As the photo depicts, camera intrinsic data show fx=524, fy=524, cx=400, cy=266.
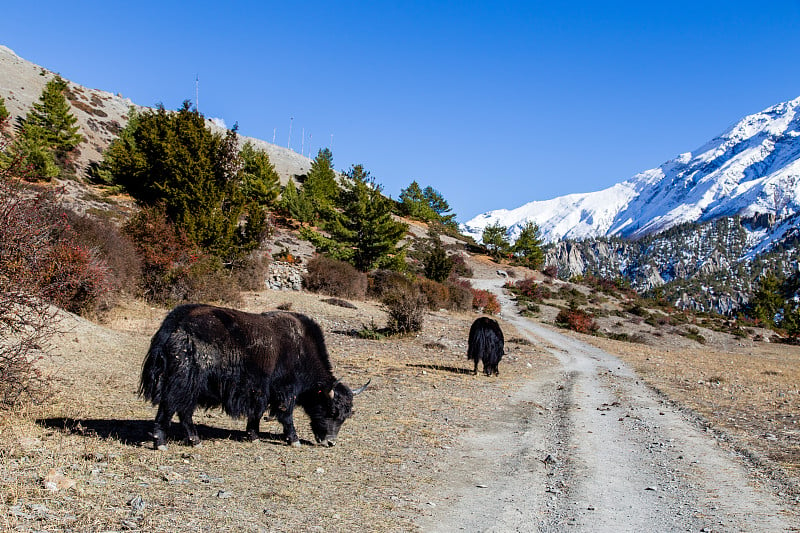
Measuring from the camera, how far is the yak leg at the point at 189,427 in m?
6.82

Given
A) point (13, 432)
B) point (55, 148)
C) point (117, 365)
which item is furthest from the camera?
point (55, 148)

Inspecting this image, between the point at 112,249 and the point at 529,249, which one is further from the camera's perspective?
the point at 529,249

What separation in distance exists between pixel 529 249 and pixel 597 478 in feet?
249

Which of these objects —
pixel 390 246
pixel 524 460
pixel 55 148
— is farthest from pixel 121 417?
pixel 55 148

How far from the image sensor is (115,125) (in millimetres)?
81250

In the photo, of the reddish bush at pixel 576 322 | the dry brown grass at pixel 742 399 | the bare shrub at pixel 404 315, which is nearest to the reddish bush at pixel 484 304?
the reddish bush at pixel 576 322

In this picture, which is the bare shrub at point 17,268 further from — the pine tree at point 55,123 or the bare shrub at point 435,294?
the pine tree at point 55,123

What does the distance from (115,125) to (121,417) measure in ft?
285

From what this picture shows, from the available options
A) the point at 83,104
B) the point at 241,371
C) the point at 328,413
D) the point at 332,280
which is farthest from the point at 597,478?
the point at 83,104

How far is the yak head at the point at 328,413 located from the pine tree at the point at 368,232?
30605 mm

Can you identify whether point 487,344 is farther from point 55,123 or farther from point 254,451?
point 55,123

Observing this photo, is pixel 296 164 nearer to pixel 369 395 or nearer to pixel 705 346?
pixel 705 346

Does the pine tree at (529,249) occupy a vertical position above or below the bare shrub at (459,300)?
above

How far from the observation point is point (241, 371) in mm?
7160
